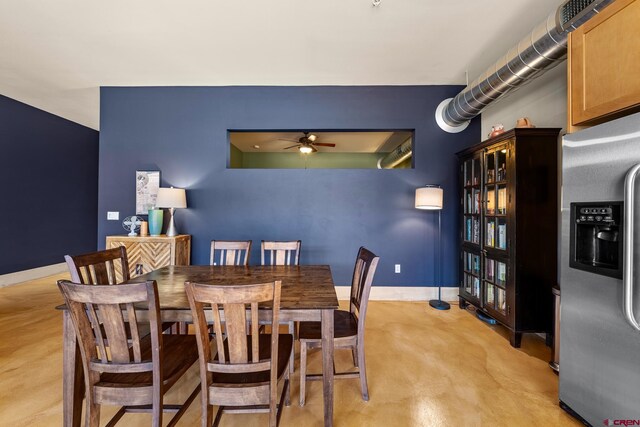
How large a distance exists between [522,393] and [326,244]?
96.7 inches

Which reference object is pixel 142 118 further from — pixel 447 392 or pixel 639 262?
pixel 639 262

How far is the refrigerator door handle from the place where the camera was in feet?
4.19

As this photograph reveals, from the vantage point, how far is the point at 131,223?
3.66m

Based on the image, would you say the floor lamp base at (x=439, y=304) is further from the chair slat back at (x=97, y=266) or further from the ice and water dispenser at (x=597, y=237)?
the chair slat back at (x=97, y=266)

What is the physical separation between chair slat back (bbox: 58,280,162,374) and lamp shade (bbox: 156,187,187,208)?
90.8 inches

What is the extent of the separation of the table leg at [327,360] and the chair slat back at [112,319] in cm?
80

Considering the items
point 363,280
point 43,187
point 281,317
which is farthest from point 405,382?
point 43,187

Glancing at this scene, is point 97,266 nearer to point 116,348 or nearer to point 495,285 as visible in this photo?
point 116,348

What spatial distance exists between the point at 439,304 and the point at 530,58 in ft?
9.07

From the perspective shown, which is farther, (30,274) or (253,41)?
(30,274)

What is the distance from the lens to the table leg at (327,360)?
1.46 meters

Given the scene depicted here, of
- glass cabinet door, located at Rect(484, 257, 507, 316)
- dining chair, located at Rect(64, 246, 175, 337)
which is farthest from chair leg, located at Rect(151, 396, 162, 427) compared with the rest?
glass cabinet door, located at Rect(484, 257, 507, 316)

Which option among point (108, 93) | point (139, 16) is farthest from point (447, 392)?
point (108, 93)

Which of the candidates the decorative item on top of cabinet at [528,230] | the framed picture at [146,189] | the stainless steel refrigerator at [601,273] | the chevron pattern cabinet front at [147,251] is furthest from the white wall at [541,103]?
the framed picture at [146,189]
